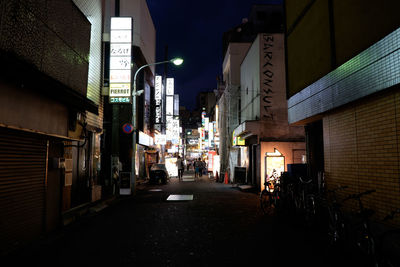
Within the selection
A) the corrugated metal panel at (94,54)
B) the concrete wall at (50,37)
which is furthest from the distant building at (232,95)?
the concrete wall at (50,37)

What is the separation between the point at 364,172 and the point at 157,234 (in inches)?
227

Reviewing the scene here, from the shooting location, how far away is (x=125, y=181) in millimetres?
16781

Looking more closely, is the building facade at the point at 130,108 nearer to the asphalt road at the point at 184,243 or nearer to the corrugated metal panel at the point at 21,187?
the asphalt road at the point at 184,243

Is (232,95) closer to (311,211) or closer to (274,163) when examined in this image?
(274,163)

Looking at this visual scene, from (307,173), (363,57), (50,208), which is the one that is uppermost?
(363,57)

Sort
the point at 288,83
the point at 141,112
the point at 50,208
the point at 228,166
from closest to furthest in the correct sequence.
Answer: the point at 50,208 < the point at 288,83 < the point at 141,112 < the point at 228,166

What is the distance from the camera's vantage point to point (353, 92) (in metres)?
7.74

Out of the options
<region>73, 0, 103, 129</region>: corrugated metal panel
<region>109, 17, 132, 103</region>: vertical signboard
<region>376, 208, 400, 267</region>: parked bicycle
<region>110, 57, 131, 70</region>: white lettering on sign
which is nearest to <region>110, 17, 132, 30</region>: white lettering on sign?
<region>109, 17, 132, 103</region>: vertical signboard

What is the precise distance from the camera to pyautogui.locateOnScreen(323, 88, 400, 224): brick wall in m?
6.46

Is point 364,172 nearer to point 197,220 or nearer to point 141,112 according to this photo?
point 197,220

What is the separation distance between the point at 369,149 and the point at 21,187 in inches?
350

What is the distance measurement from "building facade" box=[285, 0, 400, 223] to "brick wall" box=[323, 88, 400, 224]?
0.06 feet

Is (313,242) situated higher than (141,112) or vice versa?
(141,112)

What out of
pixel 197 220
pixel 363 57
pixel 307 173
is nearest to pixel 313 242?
pixel 197 220
